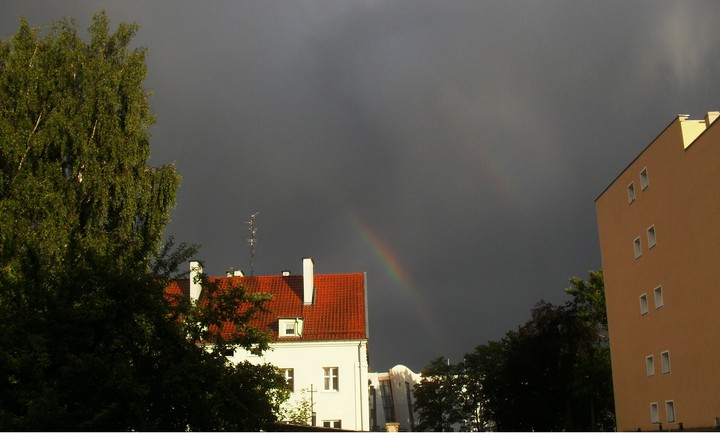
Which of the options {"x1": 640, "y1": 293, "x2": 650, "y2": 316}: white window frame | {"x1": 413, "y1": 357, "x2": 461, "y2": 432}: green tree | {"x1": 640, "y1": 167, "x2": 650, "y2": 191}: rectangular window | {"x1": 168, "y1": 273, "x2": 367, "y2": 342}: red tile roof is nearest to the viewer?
{"x1": 640, "y1": 167, "x2": 650, "y2": 191}: rectangular window

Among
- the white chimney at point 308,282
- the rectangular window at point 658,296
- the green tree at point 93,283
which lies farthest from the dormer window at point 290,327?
the green tree at point 93,283

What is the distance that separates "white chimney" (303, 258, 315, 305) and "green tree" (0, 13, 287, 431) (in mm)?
30971

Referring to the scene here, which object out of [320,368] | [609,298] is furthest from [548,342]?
[320,368]

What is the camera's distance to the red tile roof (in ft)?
187

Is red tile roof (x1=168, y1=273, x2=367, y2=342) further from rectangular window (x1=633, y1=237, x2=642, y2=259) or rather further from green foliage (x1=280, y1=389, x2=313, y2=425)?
rectangular window (x1=633, y1=237, x2=642, y2=259)

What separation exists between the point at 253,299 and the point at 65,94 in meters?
11.9

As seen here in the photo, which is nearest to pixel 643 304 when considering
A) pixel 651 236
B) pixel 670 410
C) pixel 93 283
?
pixel 651 236

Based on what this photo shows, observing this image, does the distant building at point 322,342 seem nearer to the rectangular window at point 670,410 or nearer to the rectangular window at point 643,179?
the rectangular window at point 670,410

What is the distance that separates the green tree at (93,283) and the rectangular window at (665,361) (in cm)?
2160

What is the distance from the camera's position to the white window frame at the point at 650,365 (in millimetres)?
39062

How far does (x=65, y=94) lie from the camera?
93.0ft

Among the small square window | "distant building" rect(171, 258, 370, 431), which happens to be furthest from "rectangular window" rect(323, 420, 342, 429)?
the small square window

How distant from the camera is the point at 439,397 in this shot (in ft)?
242

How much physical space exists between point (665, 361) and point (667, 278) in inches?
160
